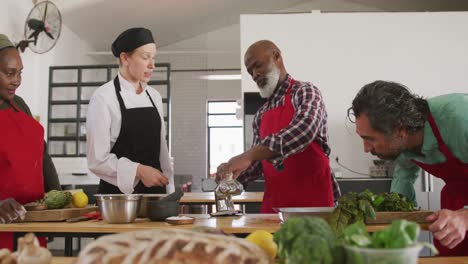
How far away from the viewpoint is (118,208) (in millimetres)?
1630

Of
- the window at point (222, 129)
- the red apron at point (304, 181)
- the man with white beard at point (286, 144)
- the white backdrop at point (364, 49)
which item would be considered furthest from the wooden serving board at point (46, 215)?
the window at point (222, 129)

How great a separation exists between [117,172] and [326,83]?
3.87 m

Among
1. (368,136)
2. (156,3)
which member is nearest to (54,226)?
(368,136)

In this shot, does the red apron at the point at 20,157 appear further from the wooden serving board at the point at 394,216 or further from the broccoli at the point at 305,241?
the broccoli at the point at 305,241

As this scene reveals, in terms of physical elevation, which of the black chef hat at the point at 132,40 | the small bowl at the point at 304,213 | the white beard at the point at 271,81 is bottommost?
the small bowl at the point at 304,213

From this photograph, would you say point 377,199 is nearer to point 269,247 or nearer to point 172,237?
point 269,247

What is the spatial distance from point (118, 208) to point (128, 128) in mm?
592

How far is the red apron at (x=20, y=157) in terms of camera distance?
1.90m

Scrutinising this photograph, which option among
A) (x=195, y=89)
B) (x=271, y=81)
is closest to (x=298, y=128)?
(x=271, y=81)

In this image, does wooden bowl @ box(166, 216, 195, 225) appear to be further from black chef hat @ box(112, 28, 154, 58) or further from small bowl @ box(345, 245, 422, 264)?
small bowl @ box(345, 245, 422, 264)

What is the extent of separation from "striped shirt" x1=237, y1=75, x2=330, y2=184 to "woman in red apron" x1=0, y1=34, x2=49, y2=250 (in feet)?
3.65

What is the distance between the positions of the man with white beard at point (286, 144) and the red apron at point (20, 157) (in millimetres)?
919

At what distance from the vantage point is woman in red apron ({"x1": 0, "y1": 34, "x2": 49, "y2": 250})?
190cm

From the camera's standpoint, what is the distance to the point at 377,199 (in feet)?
5.56
